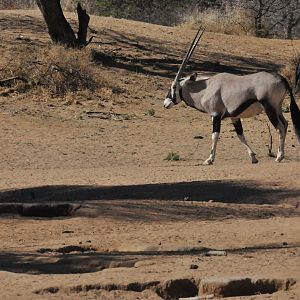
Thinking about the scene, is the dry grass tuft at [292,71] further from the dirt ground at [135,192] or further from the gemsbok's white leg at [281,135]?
the gemsbok's white leg at [281,135]

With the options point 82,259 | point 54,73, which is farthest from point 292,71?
point 82,259

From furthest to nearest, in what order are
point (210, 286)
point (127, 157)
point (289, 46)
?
point (289, 46)
point (127, 157)
point (210, 286)

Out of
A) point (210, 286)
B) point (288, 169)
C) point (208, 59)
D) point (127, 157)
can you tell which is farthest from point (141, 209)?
point (208, 59)

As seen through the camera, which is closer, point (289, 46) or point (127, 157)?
point (127, 157)

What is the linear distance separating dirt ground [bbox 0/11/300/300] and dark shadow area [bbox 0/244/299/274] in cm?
2

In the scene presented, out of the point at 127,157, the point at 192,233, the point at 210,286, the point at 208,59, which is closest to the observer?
the point at 210,286

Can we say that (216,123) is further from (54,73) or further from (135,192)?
(54,73)

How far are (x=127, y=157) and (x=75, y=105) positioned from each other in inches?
168

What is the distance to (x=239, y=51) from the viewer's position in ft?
108

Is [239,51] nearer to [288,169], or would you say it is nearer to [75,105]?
[75,105]

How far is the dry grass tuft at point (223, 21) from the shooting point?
36.0 metres

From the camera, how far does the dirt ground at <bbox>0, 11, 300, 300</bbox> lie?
877cm

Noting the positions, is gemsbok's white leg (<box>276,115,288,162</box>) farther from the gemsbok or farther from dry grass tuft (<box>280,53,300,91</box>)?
dry grass tuft (<box>280,53,300,91</box>)

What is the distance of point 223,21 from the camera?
36531mm
